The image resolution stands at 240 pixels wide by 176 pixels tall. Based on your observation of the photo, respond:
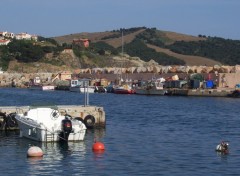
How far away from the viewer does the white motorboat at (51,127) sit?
121ft

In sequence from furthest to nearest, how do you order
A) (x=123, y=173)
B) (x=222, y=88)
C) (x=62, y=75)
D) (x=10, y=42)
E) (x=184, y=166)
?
(x=10, y=42)
(x=62, y=75)
(x=222, y=88)
(x=184, y=166)
(x=123, y=173)

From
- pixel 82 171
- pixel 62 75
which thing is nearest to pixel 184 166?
pixel 82 171

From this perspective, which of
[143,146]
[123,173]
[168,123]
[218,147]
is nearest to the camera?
[123,173]

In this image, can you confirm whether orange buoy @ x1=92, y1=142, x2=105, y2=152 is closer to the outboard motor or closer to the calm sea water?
the calm sea water

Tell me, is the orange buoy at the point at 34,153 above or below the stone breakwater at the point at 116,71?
below

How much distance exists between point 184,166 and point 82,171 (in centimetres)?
477

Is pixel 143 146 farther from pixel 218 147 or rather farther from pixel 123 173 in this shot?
pixel 123 173

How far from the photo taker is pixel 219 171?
29.6 meters

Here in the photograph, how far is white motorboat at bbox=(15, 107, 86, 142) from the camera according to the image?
1448 inches

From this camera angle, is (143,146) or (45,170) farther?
(143,146)

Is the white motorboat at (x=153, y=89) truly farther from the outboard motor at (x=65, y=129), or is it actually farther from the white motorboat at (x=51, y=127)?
the outboard motor at (x=65, y=129)

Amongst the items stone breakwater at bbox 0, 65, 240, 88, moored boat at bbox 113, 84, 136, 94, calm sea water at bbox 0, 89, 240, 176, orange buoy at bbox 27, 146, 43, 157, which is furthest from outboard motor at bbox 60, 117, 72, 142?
stone breakwater at bbox 0, 65, 240, 88

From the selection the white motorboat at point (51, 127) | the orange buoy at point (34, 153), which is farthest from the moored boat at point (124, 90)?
the orange buoy at point (34, 153)

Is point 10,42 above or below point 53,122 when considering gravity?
above
